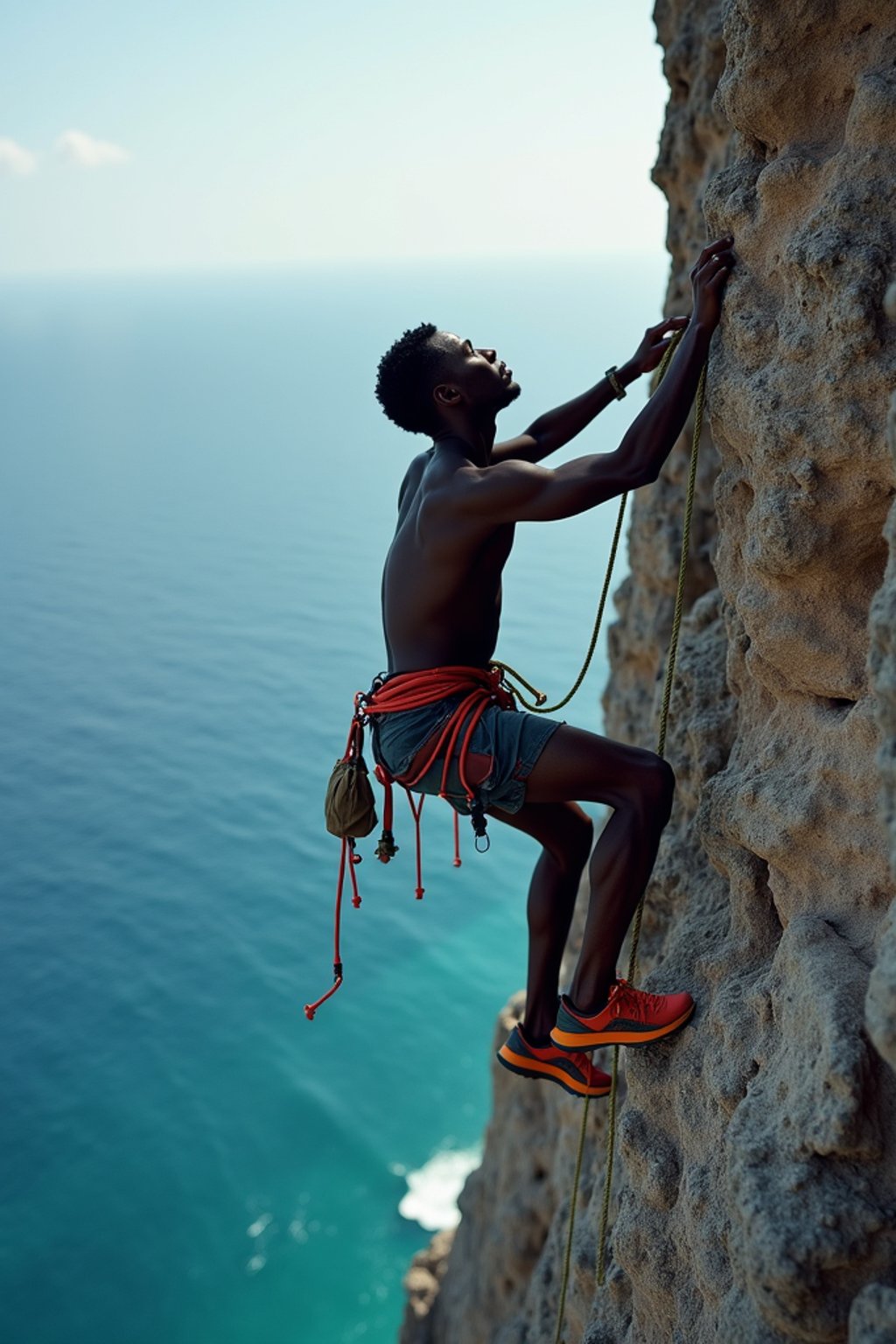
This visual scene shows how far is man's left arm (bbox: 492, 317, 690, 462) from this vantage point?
3113mm

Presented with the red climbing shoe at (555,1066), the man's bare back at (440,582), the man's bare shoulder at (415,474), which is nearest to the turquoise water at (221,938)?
the red climbing shoe at (555,1066)

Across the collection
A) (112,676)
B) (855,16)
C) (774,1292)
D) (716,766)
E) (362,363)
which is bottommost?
(112,676)

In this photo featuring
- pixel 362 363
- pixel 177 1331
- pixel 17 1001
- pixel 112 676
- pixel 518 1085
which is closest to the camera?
pixel 518 1085

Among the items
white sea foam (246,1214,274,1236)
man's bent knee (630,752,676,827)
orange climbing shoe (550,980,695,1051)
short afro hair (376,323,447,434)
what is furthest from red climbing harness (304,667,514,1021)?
white sea foam (246,1214,274,1236)

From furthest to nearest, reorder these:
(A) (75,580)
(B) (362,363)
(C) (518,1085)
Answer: (B) (362,363) → (A) (75,580) → (C) (518,1085)

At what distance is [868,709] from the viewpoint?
247 centimetres

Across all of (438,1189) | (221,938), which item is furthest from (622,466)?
(221,938)

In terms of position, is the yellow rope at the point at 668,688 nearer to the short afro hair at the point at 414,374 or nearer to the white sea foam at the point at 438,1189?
the short afro hair at the point at 414,374

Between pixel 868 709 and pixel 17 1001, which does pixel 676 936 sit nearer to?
pixel 868 709

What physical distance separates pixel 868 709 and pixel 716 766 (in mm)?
997

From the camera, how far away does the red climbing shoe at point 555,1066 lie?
3.25 m

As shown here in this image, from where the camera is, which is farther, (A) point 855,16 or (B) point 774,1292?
(A) point 855,16

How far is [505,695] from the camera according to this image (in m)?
3.21

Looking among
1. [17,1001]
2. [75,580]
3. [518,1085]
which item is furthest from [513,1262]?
[75,580]
